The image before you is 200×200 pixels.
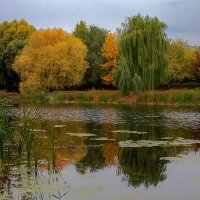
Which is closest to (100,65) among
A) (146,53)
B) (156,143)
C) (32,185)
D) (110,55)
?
(110,55)

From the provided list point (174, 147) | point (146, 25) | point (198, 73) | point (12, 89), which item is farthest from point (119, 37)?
point (174, 147)

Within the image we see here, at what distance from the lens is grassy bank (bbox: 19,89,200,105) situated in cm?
3505

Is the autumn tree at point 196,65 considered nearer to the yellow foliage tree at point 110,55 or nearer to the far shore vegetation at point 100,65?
the far shore vegetation at point 100,65

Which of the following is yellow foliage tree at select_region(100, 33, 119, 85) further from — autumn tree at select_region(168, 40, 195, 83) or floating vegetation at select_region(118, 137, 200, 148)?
floating vegetation at select_region(118, 137, 200, 148)

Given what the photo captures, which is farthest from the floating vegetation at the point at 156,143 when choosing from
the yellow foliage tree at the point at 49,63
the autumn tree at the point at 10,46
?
the autumn tree at the point at 10,46

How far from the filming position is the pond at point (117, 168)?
30.1 ft

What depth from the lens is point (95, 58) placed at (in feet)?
164

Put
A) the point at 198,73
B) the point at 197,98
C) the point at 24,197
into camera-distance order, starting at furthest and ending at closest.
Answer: the point at 198,73 < the point at 197,98 < the point at 24,197

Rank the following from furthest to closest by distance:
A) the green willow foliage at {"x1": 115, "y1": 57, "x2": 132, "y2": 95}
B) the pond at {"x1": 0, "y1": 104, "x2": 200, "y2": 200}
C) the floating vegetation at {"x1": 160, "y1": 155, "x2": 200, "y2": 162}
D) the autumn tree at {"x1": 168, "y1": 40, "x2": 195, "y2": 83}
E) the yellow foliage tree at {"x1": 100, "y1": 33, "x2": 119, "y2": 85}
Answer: the autumn tree at {"x1": 168, "y1": 40, "x2": 195, "y2": 83} < the yellow foliage tree at {"x1": 100, "y1": 33, "x2": 119, "y2": 85} < the green willow foliage at {"x1": 115, "y1": 57, "x2": 132, "y2": 95} < the floating vegetation at {"x1": 160, "y1": 155, "x2": 200, "y2": 162} < the pond at {"x1": 0, "y1": 104, "x2": 200, "y2": 200}

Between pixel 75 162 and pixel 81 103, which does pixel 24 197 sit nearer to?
pixel 75 162

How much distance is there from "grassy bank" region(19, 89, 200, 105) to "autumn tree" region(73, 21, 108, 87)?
8.70m

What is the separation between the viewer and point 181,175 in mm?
10688

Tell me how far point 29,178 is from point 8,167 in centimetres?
82

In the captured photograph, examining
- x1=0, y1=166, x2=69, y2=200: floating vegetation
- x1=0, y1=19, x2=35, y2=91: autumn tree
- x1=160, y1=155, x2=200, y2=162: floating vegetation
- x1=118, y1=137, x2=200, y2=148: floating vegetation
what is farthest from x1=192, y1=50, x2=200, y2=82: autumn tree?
x1=0, y1=166, x2=69, y2=200: floating vegetation
